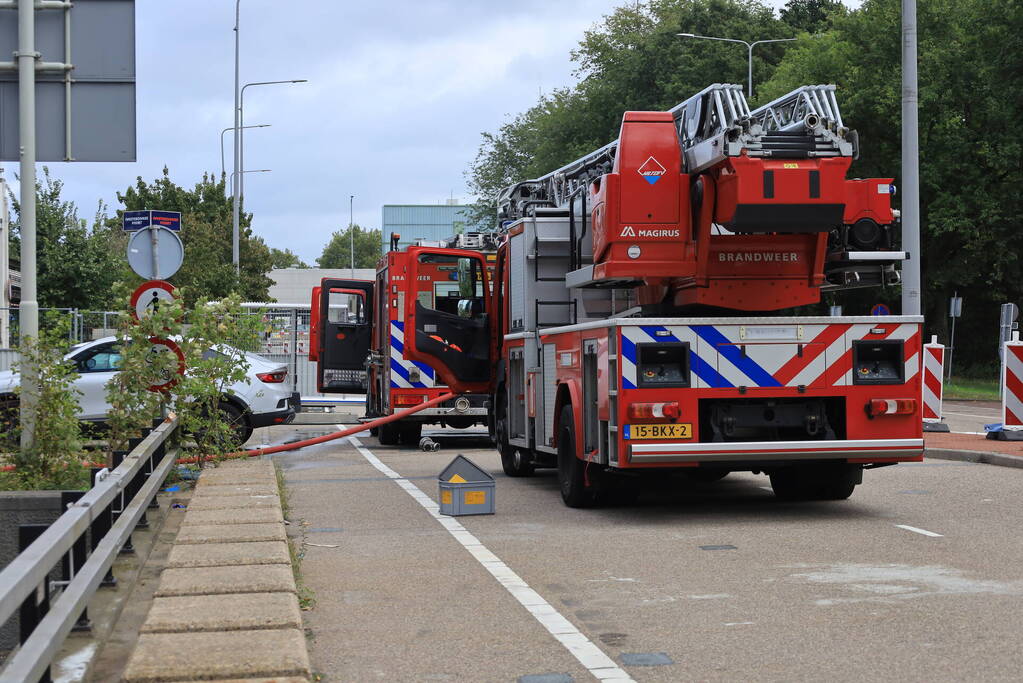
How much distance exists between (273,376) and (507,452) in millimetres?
5956

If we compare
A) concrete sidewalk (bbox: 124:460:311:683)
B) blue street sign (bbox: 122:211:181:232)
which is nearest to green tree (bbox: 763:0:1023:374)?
blue street sign (bbox: 122:211:181:232)

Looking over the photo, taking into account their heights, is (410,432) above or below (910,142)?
below

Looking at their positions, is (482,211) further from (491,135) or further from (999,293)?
(999,293)

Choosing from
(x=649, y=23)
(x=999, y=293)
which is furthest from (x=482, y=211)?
(x=999, y=293)

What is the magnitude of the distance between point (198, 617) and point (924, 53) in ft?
129

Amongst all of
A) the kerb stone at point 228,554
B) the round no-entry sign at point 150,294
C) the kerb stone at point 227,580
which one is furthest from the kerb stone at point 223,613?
the round no-entry sign at point 150,294

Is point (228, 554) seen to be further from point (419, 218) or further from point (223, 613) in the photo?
point (419, 218)

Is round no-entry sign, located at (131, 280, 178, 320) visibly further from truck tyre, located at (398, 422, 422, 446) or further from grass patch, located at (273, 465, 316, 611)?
truck tyre, located at (398, 422, 422, 446)

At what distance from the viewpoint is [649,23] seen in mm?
65125

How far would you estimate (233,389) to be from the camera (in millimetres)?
18641

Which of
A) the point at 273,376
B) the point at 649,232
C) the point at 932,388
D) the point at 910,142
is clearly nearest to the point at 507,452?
the point at 649,232

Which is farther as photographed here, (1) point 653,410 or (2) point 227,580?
(1) point 653,410

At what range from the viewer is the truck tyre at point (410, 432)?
21078 millimetres

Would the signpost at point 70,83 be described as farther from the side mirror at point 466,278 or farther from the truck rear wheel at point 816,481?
the side mirror at point 466,278
